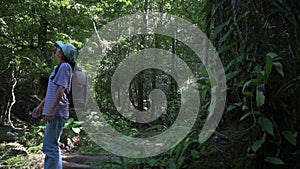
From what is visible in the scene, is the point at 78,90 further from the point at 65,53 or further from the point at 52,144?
the point at 52,144

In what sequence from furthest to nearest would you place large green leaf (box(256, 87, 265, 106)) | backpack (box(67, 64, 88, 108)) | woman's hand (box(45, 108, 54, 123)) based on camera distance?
1. backpack (box(67, 64, 88, 108))
2. woman's hand (box(45, 108, 54, 123))
3. large green leaf (box(256, 87, 265, 106))

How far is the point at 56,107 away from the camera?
290 centimetres

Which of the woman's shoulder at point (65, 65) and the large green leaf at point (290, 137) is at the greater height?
the woman's shoulder at point (65, 65)

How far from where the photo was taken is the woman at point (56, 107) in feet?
9.33

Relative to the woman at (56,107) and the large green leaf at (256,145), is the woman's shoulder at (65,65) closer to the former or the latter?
the woman at (56,107)

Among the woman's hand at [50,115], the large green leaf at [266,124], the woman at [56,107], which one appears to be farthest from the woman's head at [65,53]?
the large green leaf at [266,124]

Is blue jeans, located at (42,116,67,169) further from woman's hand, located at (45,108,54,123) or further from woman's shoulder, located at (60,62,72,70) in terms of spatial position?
woman's shoulder, located at (60,62,72,70)

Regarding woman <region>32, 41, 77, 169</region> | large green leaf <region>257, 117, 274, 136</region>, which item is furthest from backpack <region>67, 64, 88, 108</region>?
large green leaf <region>257, 117, 274, 136</region>

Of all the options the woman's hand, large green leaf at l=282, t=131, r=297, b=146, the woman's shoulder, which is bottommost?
the woman's hand

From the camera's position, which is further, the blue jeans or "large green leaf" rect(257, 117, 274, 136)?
the blue jeans

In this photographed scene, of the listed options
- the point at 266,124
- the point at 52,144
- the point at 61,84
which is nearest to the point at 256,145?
the point at 266,124

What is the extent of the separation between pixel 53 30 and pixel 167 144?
6227 mm

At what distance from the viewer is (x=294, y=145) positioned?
1.34m

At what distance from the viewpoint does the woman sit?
9.33ft
